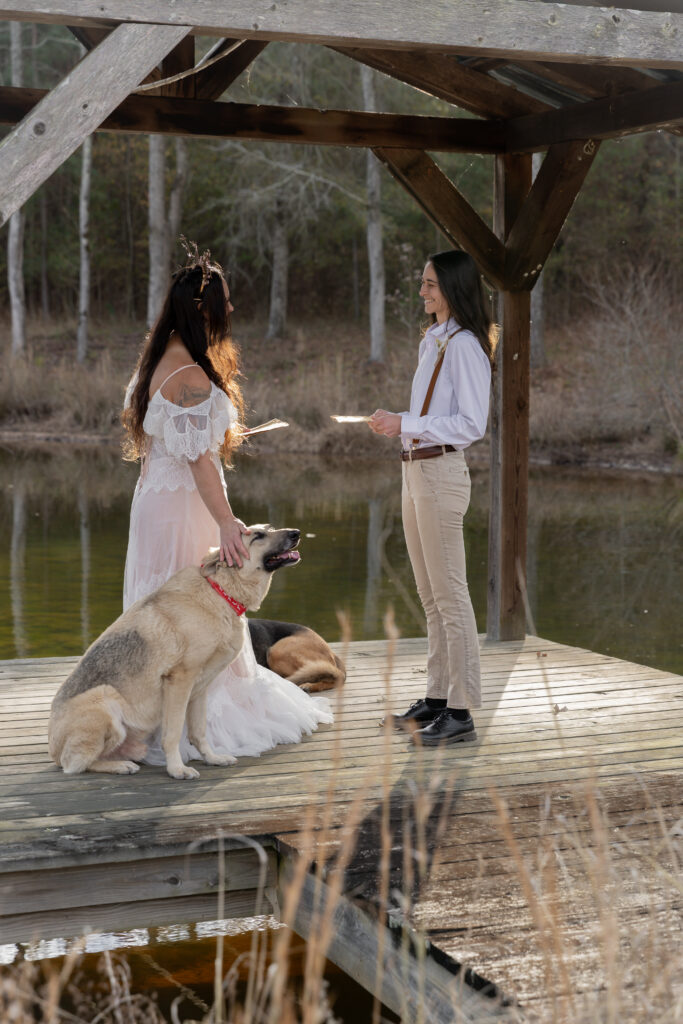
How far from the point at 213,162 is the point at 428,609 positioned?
29.5 meters

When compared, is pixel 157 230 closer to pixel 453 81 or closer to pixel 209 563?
pixel 453 81

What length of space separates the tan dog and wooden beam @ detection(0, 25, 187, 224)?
1575 millimetres

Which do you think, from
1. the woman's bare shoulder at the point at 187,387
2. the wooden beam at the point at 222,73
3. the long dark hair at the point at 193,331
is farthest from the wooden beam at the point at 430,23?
the wooden beam at the point at 222,73

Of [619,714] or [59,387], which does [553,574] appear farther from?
[59,387]

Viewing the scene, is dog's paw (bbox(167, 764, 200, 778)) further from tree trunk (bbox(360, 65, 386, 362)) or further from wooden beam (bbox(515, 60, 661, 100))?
tree trunk (bbox(360, 65, 386, 362))

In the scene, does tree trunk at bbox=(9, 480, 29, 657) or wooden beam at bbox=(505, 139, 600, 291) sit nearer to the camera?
wooden beam at bbox=(505, 139, 600, 291)

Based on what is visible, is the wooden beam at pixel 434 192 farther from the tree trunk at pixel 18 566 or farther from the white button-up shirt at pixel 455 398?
the tree trunk at pixel 18 566

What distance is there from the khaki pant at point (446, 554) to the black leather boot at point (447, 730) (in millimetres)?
61

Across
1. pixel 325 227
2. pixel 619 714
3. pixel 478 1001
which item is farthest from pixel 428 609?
pixel 325 227

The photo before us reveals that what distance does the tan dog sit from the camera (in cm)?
448

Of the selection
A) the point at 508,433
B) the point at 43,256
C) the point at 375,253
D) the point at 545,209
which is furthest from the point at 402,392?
the point at 43,256

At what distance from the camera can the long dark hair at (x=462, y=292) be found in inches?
191

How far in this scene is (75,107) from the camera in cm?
347

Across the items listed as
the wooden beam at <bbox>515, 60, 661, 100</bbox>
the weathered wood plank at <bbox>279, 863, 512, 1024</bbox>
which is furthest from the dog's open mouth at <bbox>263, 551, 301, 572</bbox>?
the wooden beam at <bbox>515, 60, 661, 100</bbox>
